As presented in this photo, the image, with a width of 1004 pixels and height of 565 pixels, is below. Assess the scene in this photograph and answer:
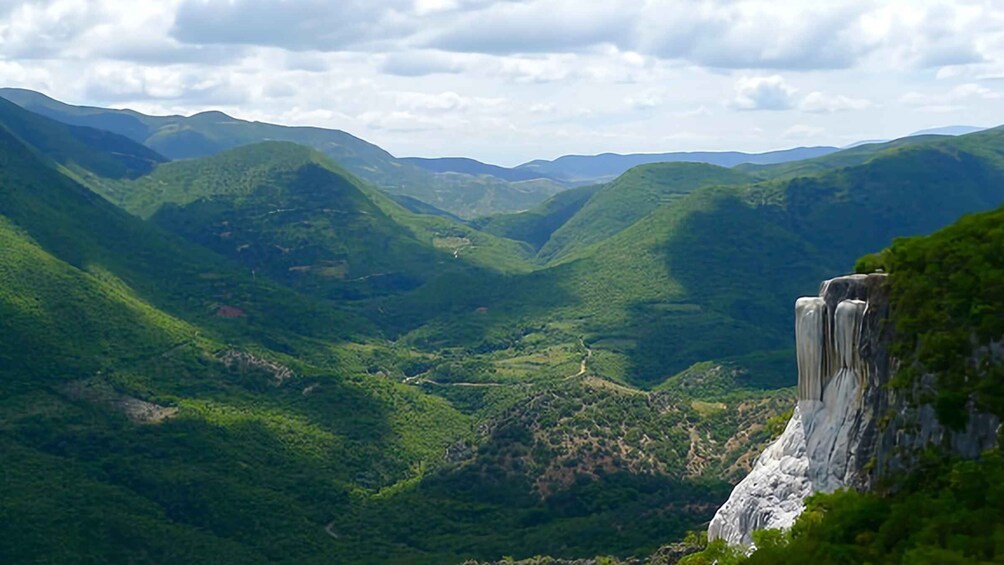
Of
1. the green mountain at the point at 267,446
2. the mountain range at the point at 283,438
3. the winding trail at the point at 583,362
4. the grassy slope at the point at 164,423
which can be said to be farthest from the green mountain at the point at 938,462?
the winding trail at the point at 583,362

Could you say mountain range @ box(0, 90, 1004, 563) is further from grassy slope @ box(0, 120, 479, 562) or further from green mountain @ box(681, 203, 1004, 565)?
green mountain @ box(681, 203, 1004, 565)

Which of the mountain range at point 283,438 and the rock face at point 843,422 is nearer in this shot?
the rock face at point 843,422

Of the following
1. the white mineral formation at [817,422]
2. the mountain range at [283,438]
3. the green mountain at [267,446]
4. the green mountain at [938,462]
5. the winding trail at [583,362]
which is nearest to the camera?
the green mountain at [938,462]

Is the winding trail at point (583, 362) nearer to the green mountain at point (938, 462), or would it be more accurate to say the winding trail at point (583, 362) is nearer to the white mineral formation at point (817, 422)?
the white mineral formation at point (817, 422)

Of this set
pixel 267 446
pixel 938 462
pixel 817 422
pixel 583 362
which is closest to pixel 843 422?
pixel 817 422

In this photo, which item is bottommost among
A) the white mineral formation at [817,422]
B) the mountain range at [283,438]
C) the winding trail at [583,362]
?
the winding trail at [583,362]

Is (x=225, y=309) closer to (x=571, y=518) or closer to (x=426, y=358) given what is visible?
(x=426, y=358)

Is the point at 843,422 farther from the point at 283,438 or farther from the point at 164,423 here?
the point at 164,423

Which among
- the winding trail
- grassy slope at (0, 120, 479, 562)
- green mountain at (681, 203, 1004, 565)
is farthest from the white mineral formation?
the winding trail
